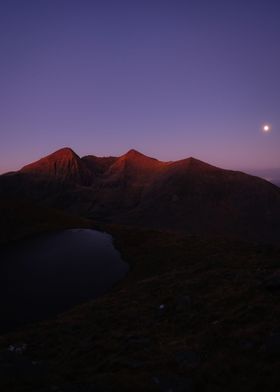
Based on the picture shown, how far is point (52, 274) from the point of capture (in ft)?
163

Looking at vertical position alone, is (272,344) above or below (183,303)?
above

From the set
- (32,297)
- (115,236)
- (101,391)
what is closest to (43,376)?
(101,391)

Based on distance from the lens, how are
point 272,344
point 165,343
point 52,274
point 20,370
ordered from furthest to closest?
point 52,274 → point 165,343 → point 20,370 → point 272,344

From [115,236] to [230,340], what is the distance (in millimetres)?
68887

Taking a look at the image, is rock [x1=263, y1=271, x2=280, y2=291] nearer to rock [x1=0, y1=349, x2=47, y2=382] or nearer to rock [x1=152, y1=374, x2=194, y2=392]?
rock [x1=152, y1=374, x2=194, y2=392]

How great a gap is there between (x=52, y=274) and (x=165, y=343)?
35.0 m

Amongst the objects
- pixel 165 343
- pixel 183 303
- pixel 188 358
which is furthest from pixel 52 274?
pixel 188 358

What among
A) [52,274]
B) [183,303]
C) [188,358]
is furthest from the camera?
[52,274]

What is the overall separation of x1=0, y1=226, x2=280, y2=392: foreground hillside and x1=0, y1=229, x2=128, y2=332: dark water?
9156 mm

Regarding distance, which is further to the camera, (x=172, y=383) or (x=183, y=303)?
(x=183, y=303)

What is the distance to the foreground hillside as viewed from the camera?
41.8ft

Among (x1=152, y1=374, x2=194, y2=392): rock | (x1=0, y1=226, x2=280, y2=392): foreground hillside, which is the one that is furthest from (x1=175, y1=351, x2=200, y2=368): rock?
(x1=152, y1=374, x2=194, y2=392): rock

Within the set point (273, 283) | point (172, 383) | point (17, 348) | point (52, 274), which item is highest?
point (273, 283)

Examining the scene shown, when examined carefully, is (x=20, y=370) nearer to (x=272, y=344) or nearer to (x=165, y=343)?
(x=165, y=343)
